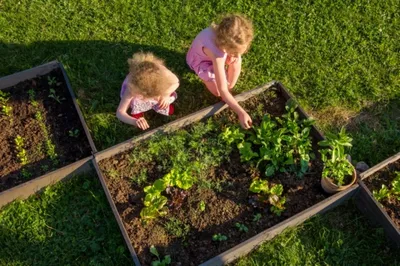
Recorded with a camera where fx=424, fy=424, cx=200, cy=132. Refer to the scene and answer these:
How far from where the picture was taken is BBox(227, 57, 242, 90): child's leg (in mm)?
4230

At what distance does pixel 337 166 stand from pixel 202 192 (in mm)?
1199

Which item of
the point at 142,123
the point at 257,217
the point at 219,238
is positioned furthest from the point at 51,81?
the point at 257,217

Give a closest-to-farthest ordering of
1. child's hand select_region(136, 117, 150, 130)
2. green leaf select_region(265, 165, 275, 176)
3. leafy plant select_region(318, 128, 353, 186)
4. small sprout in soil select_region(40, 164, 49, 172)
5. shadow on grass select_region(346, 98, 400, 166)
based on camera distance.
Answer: leafy plant select_region(318, 128, 353, 186) → green leaf select_region(265, 165, 275, 176) → small sprout in soil select_region(40, 164, 49, 172) → child's hand select_region(136, 117, 150, 130) → shadow on grass select_region(346, 98, 400, 166)

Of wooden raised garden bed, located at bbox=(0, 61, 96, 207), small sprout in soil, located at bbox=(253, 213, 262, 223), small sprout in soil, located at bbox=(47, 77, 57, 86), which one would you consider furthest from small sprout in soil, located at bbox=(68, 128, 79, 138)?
small sprout in soil, located at bbox=(253, 213, 262, 223)

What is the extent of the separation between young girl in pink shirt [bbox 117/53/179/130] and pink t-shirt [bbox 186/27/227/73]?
1.24 feet

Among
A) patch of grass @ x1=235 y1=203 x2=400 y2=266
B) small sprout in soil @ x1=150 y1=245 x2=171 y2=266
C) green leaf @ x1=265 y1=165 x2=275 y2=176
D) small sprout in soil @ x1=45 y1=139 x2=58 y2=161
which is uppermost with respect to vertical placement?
small sprout in soil @ x1=45 y1=139 x2=58 y2=161

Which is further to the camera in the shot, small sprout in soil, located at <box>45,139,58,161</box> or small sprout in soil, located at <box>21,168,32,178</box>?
small sprout in soil, located at <box>45,139,58,161</box>

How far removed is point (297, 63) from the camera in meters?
4.83

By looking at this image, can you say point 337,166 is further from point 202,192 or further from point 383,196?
point 202,192

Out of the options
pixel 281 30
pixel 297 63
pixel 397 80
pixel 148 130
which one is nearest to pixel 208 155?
pixel 148 130

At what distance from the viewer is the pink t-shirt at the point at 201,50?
4.03m

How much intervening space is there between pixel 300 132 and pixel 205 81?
1.09m

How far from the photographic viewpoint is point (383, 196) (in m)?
3.72

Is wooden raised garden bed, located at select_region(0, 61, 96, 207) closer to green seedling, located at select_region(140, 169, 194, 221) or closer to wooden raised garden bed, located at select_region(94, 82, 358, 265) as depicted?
wooden raised garden bed, located at select_region(94, 82, 358, 265)
